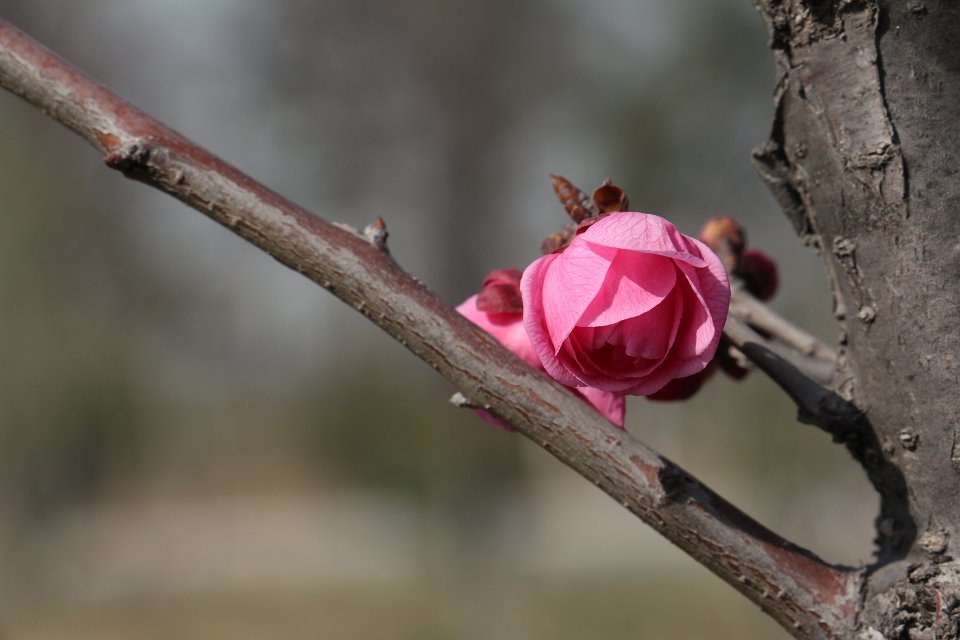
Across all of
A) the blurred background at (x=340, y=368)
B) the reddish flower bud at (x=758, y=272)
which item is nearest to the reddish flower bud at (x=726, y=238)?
the reddish flower bud at (x=758, y=272)

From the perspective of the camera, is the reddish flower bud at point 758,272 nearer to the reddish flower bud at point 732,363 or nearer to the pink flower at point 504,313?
the reddish flower bud at point 732,363

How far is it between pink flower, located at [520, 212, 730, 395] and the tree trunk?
0.13 meters

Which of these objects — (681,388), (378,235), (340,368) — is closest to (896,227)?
(681,388)

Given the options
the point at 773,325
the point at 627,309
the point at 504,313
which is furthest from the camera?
the point at 773,325

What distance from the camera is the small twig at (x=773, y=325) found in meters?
0.77

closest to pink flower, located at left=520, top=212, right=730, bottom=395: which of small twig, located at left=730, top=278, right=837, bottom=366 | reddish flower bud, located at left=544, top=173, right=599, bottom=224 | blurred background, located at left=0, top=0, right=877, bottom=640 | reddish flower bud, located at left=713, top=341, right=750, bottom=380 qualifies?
reddish flower bud, located at left=544, top=173, right=599, bottom=224

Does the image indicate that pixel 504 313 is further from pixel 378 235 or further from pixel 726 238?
pixel 726 238

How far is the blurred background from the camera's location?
6.71 metres

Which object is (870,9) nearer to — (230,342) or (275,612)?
(275,612)

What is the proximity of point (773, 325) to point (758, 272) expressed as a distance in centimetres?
7

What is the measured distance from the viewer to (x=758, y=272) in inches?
32.9

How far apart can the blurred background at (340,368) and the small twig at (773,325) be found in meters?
4.84

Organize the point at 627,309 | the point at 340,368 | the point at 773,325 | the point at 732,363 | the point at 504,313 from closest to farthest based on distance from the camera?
the point at 627,309 < the point at 504,313 < the point at 732,363 < the point at 773,325 < the point at 340,368

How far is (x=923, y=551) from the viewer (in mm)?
485
